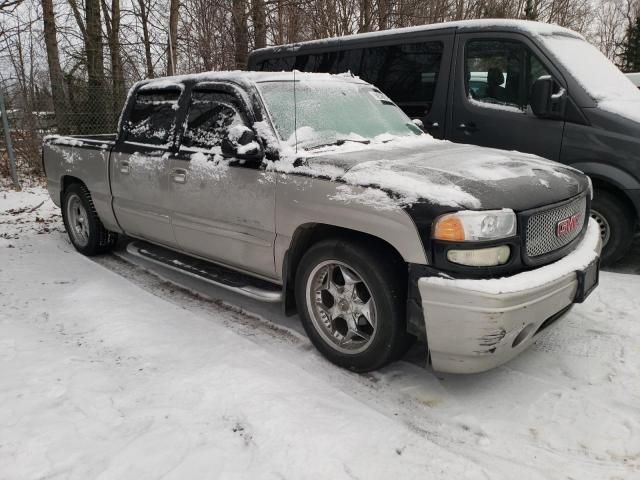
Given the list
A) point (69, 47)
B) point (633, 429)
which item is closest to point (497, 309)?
point (633, 429)

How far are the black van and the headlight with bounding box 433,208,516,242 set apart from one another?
2618mm

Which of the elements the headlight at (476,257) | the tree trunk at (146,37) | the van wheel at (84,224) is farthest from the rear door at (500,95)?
the tree trunk at (146,37)

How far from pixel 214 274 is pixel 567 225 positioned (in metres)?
2.49

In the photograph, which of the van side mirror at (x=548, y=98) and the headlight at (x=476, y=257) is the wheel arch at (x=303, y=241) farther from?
the van side mirror at (x=548, y=98)

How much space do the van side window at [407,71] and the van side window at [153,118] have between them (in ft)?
8.95

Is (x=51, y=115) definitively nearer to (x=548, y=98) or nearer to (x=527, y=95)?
(x=527, y=95)

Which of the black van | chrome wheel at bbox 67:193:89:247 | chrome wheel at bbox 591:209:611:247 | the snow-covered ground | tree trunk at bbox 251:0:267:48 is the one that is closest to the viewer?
the snow-covered ground

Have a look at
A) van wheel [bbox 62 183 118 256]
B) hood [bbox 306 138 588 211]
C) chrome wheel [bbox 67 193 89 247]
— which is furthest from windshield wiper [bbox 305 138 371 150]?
chrome wheel [bbox 67 193 89 247]

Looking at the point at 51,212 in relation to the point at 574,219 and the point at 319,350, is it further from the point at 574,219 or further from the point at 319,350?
the point at 574,219

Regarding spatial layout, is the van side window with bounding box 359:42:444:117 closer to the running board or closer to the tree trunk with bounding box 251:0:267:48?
the running board

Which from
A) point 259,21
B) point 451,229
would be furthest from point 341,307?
point 259,21

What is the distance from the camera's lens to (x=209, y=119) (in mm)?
3887

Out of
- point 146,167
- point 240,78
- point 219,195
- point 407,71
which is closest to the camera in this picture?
point 219,195

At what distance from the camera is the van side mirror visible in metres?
4.60
